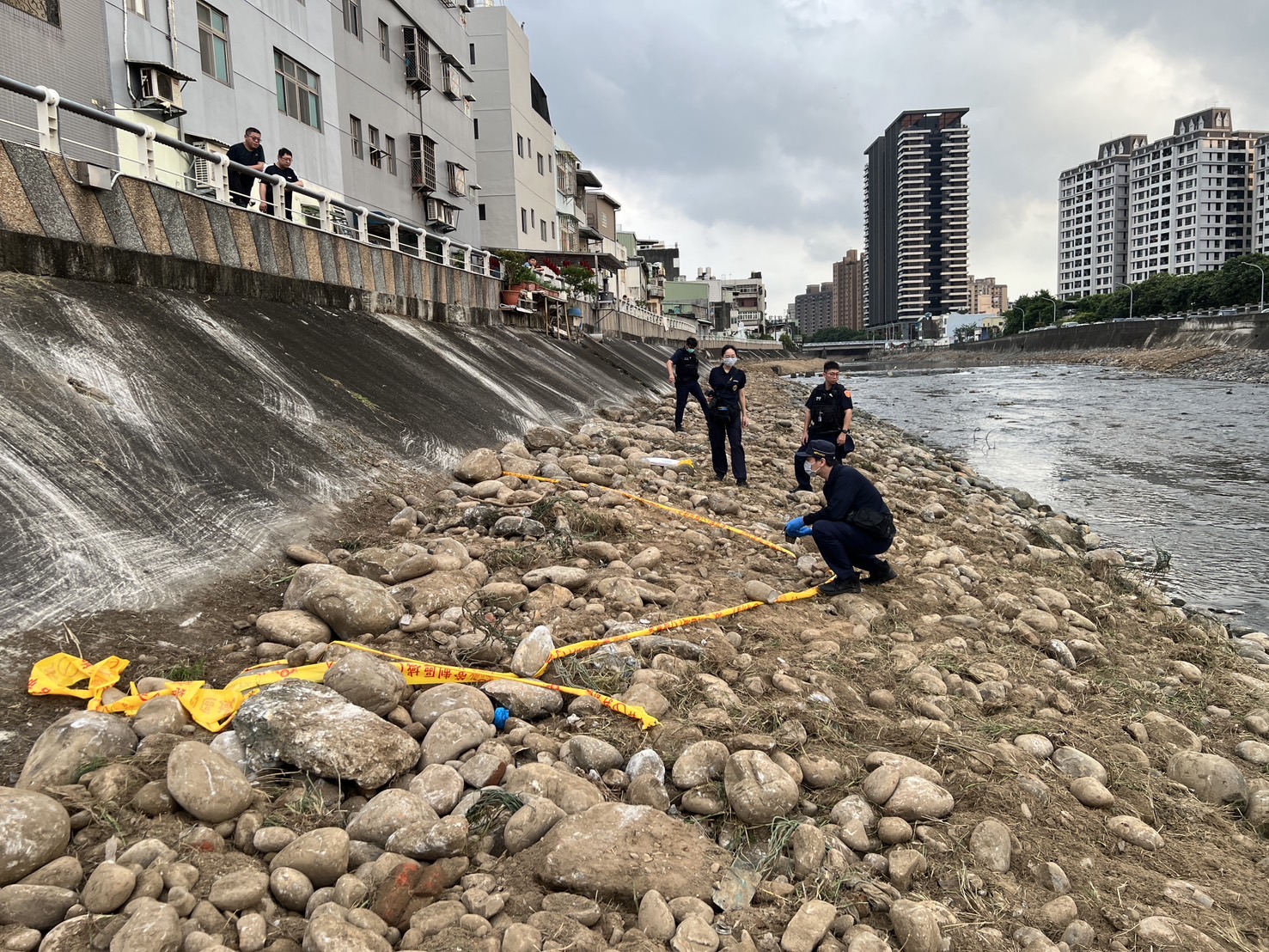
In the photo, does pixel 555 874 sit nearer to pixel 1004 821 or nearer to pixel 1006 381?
pixel 1004 821

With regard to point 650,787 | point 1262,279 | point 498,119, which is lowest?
point 650,787

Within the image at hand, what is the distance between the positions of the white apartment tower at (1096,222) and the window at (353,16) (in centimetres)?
16692

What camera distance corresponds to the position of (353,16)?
24.1m

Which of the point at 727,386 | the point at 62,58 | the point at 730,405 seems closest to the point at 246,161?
the point at 62,58

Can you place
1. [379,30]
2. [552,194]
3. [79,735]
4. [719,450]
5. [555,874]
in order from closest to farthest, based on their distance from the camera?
[555,874] → [79,735] → [719,450] → [379,30] → [552,194]

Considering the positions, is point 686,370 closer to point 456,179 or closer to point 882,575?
point 882,575

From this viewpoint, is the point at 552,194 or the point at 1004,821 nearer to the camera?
the point at 1004,821

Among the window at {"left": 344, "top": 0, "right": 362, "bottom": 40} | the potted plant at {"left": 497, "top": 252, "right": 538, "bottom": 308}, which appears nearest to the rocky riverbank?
the potted plant at {"left": 497, "top": 252, "right": 538, "bottom": 308}

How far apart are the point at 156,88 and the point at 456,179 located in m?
16.6

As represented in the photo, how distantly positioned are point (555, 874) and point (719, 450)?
27.5 feet

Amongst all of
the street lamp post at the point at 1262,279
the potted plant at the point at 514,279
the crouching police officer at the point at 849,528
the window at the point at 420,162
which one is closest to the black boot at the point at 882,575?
the crouching police officer at the point at 849,528

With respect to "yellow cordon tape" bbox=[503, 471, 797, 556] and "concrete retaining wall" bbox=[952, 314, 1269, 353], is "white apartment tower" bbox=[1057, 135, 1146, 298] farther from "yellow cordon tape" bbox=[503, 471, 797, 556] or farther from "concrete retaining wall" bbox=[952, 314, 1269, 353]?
"yellow cordon tape" bbox=[503, 471, 797, 556]

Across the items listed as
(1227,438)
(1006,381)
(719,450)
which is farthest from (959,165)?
(719,450)

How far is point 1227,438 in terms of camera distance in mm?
20844
